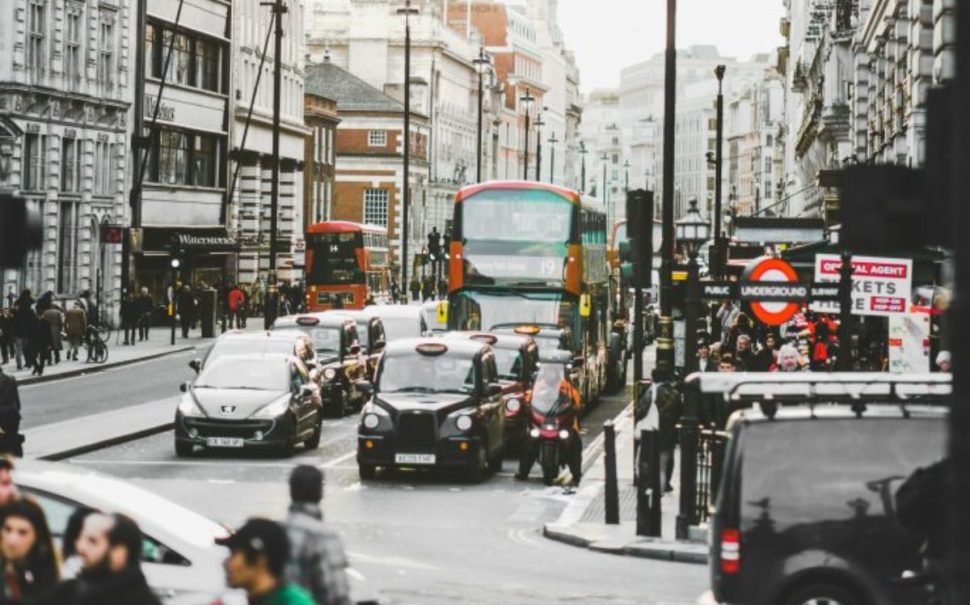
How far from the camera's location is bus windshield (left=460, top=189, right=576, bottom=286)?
1430 inches

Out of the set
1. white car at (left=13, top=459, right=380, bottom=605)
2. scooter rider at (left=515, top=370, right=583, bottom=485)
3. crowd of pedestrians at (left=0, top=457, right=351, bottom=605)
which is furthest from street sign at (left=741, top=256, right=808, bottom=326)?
crowd of pedestrians at (left=0, top=457, right=351, bottom=605)

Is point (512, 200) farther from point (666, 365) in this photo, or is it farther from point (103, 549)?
point (103, 549)

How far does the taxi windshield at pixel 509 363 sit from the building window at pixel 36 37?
28011 mm

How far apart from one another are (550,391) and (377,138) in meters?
98.0

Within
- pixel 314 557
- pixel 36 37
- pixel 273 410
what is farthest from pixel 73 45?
pixel 314 557

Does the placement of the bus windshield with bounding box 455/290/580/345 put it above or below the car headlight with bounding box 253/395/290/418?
above

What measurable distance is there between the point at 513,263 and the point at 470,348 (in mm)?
9691

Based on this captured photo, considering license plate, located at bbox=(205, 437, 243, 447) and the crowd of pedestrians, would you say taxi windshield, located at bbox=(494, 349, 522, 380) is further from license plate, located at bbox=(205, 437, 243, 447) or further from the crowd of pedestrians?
the crowd of pedestrians

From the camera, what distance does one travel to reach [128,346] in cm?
5578

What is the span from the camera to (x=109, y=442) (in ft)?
94.6

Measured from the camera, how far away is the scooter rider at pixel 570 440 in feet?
84.5

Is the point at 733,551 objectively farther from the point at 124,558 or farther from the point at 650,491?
the point at 650,491

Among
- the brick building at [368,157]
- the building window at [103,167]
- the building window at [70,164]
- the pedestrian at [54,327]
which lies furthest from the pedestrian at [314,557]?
the brick building at [368,157]

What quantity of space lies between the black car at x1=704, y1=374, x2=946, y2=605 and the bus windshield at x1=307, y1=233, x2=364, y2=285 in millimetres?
56621
